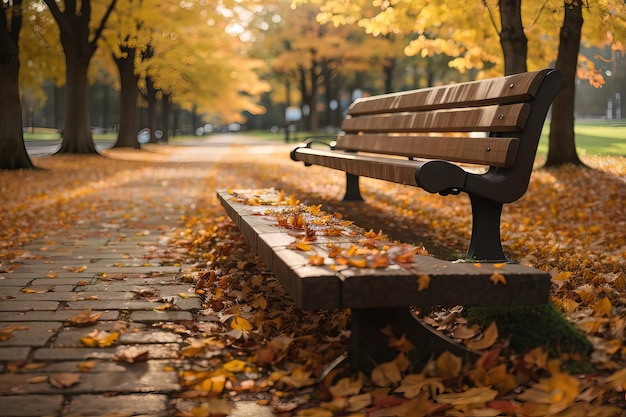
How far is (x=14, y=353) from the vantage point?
3281 millimetres

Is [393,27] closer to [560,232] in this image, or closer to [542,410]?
[560,232]

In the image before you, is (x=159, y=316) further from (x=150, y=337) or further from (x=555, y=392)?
(x=555, y=392)

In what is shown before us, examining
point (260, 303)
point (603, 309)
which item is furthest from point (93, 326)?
point (603, 309)

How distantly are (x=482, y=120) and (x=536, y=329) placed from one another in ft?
6.52

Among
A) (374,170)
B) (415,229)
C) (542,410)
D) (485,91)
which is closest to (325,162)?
(415,229)

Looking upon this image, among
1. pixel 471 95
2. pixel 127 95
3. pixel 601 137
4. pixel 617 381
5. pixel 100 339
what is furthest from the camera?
pixel 127 95

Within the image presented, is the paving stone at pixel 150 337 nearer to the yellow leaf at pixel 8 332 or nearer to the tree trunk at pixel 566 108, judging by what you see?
the yellow leaf at pixel 8 332

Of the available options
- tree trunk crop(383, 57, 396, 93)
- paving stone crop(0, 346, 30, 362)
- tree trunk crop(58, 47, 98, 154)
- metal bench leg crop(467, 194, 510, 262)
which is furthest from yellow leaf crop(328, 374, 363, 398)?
tree trunk crop(383, 57, 396, 93)

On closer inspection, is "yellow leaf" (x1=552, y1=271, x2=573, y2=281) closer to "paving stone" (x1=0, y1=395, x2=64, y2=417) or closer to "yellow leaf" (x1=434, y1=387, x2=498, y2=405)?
"yellow leaf" (x1=434, y1=387, x2=498, y2=405)

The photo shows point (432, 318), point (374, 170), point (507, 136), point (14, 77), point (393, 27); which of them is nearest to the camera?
point (432, 318)

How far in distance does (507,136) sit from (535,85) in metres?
0.47

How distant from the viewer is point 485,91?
4.94 m

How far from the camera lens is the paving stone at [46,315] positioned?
3.87m

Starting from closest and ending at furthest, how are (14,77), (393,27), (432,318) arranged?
(432,318) → (393,27) → (14,77)
